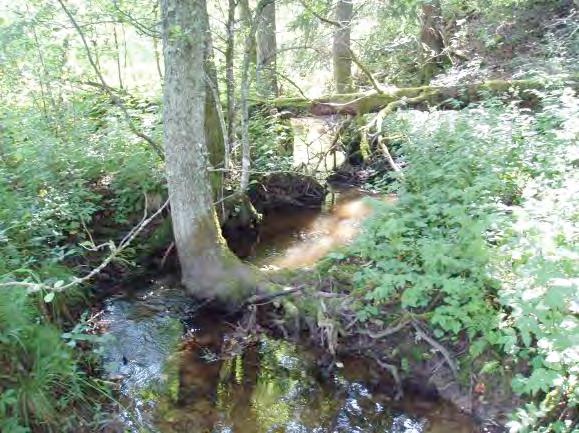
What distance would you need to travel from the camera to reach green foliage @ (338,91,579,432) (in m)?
3.32

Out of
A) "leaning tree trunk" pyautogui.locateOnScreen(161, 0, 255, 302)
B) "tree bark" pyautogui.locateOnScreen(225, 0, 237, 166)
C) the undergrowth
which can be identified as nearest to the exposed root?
Answer: "leaning tree trunk" pyautogui.locateOnScreen(161, 0, 255, 302)

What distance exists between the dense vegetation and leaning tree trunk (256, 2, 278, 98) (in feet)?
1.15

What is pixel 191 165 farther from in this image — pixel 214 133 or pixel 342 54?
pixel 342 54

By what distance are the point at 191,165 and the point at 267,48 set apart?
713 cm

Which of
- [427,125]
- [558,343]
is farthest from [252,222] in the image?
[558,343]

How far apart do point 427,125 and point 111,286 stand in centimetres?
450

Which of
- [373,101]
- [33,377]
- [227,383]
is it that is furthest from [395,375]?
[373,101]

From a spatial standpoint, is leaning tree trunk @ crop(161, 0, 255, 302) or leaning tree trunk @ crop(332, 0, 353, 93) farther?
leaning tree trunk @ crop(332, 0, 353, 93)

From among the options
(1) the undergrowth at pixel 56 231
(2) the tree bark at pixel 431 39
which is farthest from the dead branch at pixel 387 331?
(2) the tree bark at pixel 431 39

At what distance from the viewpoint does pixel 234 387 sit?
4.87 meters

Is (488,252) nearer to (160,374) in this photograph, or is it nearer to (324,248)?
(160,374)

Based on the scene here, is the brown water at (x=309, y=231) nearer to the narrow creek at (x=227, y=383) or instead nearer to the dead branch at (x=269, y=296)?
the dead branch at (x=269, y=296)

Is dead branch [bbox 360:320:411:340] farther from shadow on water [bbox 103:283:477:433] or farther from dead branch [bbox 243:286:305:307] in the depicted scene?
dead branch [bbox 243:286:305:307]

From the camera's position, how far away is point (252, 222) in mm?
8188
